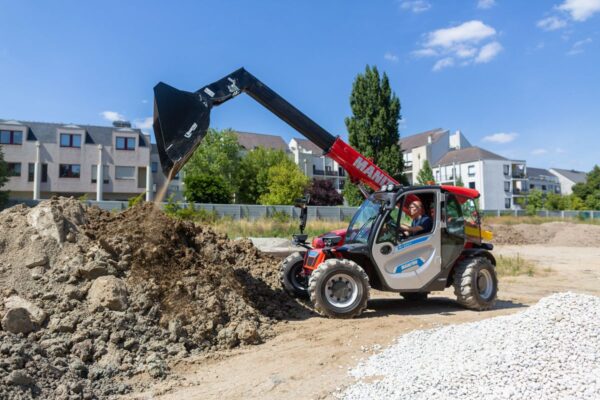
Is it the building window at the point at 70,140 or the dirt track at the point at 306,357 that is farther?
the building window at the point at 70,140

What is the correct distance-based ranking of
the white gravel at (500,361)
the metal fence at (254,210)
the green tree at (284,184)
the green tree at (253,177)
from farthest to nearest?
the green tree at (253,177), the green tree at (284,184), the metal fence at (254,210), the white gravel at (500,361)

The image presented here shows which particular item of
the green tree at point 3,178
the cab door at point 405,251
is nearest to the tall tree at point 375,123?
the green tree at point 3,178

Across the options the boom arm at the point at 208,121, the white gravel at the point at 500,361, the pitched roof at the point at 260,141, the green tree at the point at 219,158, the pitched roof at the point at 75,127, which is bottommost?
the white gravel at the point at 500,361

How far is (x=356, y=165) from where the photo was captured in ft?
28.3

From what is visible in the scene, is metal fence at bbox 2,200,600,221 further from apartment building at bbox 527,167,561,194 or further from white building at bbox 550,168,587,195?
white building at bbox 550,168,587,195

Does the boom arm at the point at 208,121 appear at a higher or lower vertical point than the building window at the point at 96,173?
lower

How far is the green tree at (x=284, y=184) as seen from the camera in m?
46.5

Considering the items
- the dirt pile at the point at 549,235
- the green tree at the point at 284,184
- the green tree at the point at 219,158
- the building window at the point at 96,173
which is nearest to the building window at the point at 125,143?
the building window at the point at 96,173

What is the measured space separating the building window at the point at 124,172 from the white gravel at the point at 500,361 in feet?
153

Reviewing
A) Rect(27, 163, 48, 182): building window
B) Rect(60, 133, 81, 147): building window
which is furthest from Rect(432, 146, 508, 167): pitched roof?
Rect(27, 163, 48, 182): building window

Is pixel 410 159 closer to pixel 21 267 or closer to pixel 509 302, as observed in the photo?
pixel 509 302

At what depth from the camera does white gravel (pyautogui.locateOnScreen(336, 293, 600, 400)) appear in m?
4.11

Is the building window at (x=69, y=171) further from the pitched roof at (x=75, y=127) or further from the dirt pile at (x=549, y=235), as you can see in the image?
the dirt pile at (x=549, y=235)

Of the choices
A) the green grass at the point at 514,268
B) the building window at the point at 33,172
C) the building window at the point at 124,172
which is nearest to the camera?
the green grass at the point at 514,268
